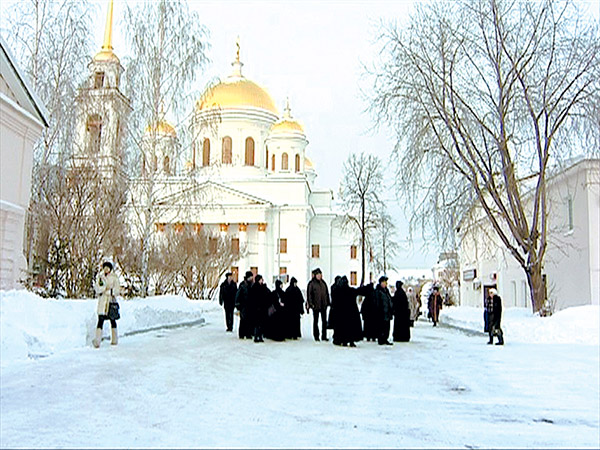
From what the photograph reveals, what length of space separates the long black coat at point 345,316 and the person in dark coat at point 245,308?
2.26 metres

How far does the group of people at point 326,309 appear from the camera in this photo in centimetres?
1439

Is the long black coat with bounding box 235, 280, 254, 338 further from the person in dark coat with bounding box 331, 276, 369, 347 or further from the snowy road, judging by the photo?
the snowy road

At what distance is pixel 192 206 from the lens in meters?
26.5

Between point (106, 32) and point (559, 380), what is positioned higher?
point (106, 32)

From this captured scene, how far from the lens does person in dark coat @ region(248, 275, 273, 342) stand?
1505 centimetres

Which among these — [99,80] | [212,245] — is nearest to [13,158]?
[99,80]

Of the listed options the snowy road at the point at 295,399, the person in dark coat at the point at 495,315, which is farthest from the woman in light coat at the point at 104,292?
the person in dark coat at the point at 495,315

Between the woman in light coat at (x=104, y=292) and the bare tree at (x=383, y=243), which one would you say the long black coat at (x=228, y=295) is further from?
the bare tree at (x=383, y=243)

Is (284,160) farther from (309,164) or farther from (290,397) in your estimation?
(290,397)

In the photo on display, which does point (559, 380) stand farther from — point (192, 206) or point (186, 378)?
point (192, 206)

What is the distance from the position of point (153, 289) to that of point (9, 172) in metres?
14.6

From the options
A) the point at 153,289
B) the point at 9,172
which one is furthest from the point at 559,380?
the point at 153,289

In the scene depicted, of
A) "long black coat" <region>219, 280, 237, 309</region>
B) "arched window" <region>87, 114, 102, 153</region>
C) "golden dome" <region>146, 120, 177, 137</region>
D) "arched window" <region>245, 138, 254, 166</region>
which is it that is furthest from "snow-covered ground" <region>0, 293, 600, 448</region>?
"arched window" <region>245, 138, 254, 166</region>

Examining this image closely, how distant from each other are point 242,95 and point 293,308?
5239 centimetres
